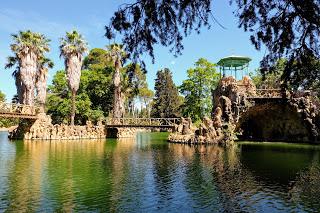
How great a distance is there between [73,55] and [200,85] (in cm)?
2146

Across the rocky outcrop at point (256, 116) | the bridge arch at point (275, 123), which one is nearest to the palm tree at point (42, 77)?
the rocky outcrop at point (256, 116)

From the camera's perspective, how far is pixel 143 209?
13.1 metres

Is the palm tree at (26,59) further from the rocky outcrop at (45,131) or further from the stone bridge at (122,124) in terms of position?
the stone bridge at (122,124)

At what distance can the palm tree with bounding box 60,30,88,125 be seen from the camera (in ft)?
167

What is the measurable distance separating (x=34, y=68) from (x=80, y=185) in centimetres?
3474

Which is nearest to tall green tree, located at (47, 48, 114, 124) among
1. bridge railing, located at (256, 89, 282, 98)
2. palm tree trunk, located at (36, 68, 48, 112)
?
palm tree trunk, located at (36, 68, 48, 112)

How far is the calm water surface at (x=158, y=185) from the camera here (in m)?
13.6

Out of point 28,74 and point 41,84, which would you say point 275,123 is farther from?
point 41,84

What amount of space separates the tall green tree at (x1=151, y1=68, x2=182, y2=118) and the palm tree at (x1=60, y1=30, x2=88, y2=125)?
31756 mm

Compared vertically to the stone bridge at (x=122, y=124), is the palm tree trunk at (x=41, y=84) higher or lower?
higher

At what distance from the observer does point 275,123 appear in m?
49.1

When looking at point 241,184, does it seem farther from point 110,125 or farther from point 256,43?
point 110,125

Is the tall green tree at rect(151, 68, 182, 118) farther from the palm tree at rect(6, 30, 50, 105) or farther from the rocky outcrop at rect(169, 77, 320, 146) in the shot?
the palm tree at rect(6, 30, 50, 105)

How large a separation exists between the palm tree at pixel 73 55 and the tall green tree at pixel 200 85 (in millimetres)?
18433
